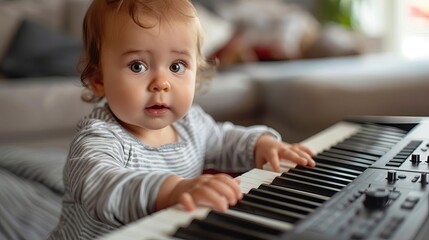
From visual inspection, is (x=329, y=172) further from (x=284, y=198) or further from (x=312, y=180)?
(x=284, y=198)

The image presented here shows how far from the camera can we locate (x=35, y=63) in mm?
2744

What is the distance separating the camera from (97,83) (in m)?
1.06

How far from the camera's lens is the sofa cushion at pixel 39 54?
107 inches

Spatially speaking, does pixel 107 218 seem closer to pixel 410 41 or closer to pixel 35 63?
pixel 35 63

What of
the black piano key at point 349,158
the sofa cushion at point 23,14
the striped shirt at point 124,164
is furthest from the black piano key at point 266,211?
the sofa cushion at point 23,14

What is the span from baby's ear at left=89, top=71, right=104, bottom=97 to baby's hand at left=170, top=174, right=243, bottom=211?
1.30ft

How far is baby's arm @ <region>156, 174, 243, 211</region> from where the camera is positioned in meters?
0.67

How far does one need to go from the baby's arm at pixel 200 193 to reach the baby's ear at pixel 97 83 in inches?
14.9

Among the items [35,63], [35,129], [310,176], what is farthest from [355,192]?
[35,63]

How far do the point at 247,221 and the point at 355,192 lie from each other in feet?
0.61

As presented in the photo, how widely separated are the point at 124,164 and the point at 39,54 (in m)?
1.97

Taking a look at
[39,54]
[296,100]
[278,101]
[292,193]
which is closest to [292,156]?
[292,193]

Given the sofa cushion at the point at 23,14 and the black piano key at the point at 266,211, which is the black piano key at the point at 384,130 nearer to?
the black piano key at the point at 266,211

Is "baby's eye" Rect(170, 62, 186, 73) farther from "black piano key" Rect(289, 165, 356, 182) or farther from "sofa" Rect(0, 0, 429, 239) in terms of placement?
"sofa" Rect(0, 0, 429, 239)
